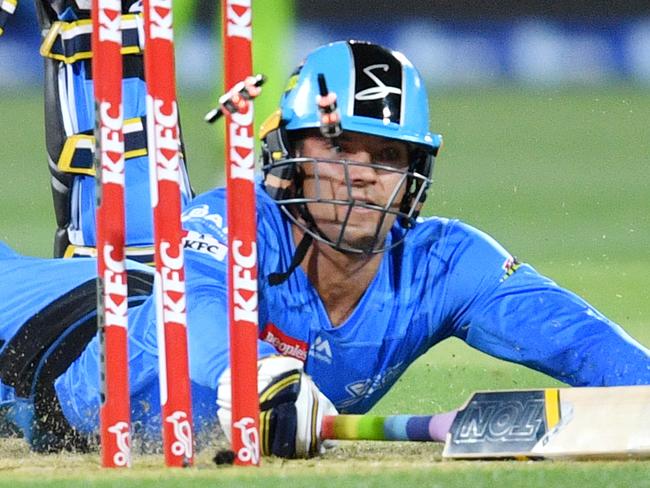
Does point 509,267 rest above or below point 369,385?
above

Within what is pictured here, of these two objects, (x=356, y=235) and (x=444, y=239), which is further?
(x=444, y=239)

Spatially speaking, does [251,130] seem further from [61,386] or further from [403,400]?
[403,400]

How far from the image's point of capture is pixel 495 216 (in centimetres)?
1179

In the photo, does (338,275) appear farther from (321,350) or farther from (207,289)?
(207,289)

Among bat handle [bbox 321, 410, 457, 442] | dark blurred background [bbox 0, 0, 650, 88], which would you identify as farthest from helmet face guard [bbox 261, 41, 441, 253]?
dark blurred background [bbox 0, 0, 650, 88]

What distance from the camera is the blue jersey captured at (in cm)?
434

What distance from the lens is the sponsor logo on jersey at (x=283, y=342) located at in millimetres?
4523

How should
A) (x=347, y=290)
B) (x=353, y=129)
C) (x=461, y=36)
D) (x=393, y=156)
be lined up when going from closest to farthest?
(x=353, y=129) < (x=393, y=156) < (x=347, y=290) < (x=461, y=36)

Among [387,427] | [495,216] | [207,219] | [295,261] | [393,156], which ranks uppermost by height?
[393,156]

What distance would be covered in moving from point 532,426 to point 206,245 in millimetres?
904

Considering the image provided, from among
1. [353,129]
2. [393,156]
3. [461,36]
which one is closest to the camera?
[353,129]

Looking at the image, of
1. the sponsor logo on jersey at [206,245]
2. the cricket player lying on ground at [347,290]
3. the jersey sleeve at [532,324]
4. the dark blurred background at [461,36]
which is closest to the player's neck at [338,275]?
the cricket player lying on ground at [347,290]

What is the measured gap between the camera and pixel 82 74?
234 inches

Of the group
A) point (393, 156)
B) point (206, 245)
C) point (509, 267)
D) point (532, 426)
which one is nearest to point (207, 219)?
point (206, 245)
